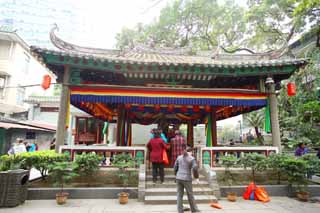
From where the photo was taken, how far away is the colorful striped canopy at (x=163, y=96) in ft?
20.4

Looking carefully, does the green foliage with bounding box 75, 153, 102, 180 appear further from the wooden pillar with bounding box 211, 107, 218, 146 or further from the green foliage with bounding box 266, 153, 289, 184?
the green foliage with bounding box 266, 153, 289, 184

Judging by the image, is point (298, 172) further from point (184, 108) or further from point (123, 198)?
point (123, 198)

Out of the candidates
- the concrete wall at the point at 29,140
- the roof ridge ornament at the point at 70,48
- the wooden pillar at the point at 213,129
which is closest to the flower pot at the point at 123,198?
the wooden pillar at the point at 213,129

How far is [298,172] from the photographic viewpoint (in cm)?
524

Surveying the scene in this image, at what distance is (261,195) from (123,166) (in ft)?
12.3

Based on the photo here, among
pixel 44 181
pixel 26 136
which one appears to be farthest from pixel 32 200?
pixel 26 136

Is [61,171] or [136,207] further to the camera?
[61,171]

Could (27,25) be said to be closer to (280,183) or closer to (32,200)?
(32,200)

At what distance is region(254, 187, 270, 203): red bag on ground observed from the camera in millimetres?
5133

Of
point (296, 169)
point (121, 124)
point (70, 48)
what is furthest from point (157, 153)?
point (70, 48)

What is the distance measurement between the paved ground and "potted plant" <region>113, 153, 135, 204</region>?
0.58ft

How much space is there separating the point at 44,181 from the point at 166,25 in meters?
14.2

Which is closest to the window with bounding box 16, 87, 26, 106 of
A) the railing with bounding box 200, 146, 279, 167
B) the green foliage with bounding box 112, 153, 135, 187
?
the green foliage with bounding box 112, 153, 135, 187

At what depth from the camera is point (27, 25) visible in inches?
967
